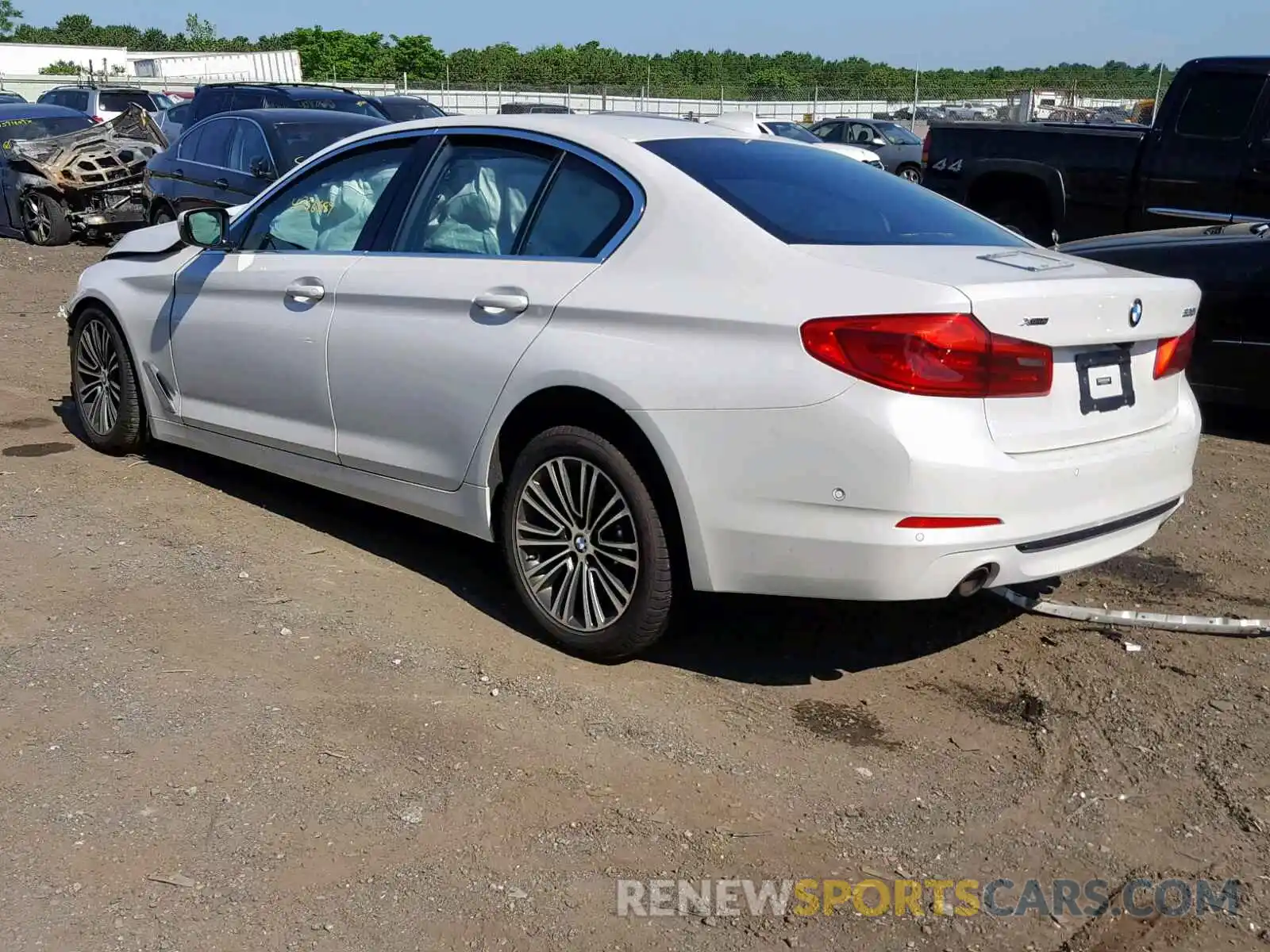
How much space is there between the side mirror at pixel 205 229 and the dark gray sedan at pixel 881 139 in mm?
24097

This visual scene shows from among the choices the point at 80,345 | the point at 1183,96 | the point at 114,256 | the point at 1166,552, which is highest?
the point at 1183,96

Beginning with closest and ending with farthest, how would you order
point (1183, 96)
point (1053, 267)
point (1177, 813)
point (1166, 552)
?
point (1177, 813) → point (1053, 267) → point (1166, 552) → point (1183, 96)

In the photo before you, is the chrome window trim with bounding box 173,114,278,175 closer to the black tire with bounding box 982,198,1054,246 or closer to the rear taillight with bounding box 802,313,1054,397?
the black tire with bounding box 982,198,1054,246

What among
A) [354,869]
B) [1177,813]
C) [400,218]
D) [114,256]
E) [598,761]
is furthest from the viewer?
[114,256]

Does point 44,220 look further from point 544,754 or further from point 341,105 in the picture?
point 544,754

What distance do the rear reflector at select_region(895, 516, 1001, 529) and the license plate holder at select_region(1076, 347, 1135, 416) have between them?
508 mm

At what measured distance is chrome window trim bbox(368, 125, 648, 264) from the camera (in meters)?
4.18

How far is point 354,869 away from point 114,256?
4280 mm

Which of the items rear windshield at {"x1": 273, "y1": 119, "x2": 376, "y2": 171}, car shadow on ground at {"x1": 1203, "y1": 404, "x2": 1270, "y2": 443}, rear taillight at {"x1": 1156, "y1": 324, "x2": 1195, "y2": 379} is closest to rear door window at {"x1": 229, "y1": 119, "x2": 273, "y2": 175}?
rear windshield at {"x1": 273, "y1": 119, "x2": 376, "y2": 171}

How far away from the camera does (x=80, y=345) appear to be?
657 centimetres

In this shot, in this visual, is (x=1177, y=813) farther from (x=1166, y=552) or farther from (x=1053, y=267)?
(x=1166, y=552)

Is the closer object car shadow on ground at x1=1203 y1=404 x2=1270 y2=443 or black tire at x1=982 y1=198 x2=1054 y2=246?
car shadow on ground at x1=1203 y1=404 x2=1270 y2=443

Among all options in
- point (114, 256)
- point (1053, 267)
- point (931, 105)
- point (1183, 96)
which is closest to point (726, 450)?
point (1053, 267)

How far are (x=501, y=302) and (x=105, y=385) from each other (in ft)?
9.91
